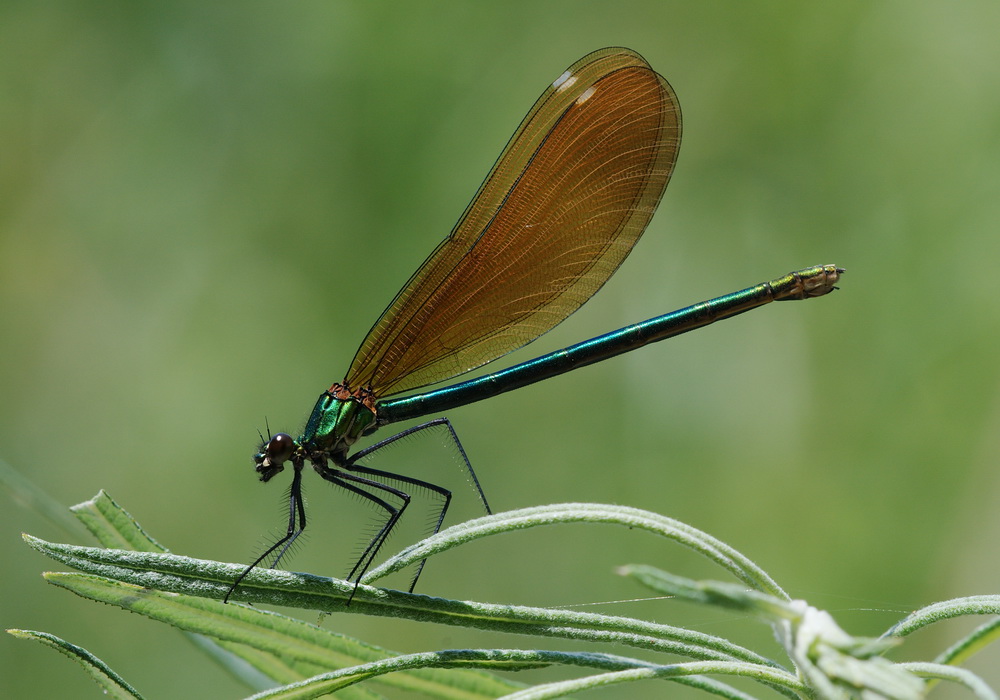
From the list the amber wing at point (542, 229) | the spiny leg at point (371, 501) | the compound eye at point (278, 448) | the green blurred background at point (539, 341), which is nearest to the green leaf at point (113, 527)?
the spiny leg at point (371, 501)

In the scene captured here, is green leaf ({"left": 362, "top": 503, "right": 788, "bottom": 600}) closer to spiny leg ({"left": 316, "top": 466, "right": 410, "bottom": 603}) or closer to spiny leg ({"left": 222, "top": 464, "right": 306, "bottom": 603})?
spiny leg ({"left": 316, "top": 466, "right": 410, "bottom": 603})

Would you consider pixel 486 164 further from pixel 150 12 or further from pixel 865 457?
pixel 865 457

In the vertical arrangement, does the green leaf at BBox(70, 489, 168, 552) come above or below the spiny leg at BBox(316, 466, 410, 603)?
below

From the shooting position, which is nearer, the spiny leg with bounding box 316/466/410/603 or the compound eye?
the spiny leg with bounding box 316/466/410/603

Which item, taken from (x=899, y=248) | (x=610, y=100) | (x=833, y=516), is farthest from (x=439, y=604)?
(x=899, y=248)

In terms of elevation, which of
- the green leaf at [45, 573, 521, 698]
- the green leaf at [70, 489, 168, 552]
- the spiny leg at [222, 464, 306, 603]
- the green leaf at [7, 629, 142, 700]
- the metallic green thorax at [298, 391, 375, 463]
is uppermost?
the metallic green thorax at [298, 391, 375, 463]

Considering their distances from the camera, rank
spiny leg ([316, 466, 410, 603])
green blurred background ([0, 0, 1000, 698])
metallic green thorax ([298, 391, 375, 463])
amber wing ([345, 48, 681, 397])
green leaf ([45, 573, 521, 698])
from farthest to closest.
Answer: green blurred background ([0, 0, 1000, 698]) < metallic green thorax ([298, 391, 375, 463]) < amber wing ([345, 48, 681, 397]) < spiny leg ([316, 466, 410, 603]) < green leaf ([45, 573, 521, 698])

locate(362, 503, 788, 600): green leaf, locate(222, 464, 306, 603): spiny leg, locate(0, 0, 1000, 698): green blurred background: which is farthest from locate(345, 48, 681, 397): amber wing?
locate(0, 0, 1000, 698): green blurred background

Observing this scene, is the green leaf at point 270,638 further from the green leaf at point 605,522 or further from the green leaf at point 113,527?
the green leaf at point 605,522
